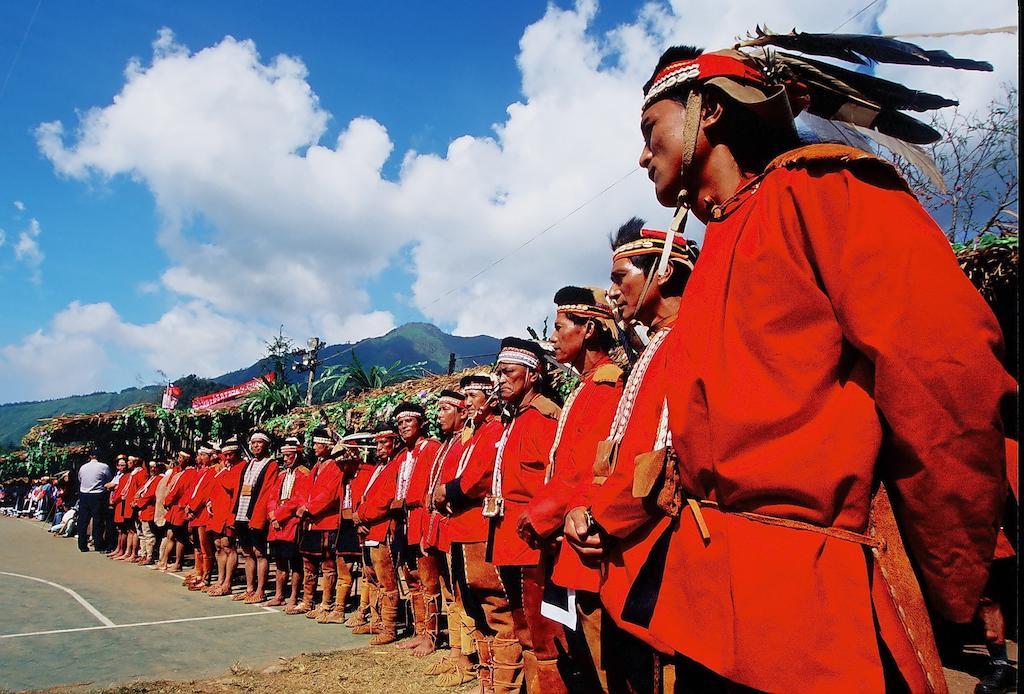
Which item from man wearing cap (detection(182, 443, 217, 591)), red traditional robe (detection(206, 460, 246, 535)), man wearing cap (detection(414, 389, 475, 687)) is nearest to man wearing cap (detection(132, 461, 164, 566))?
man wearing cap (detection(182, 443, 217, 591))

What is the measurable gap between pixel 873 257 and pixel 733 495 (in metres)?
0.47

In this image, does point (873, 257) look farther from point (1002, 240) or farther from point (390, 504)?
point (390, 504)

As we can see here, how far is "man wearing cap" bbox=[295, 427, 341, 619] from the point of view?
324 inches

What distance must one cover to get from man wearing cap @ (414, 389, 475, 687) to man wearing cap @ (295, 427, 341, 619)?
2194 millimetres

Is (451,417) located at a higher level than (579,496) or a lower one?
higher

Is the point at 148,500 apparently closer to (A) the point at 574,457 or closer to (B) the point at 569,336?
(B) the point at 569,336

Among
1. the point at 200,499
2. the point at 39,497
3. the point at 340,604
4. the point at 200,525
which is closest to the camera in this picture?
the point at 340,604

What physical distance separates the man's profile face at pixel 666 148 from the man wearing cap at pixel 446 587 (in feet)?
12.7

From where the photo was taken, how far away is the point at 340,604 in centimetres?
808

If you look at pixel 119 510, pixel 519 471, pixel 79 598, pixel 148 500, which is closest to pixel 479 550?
pixel 519 471

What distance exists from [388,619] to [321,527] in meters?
1.79

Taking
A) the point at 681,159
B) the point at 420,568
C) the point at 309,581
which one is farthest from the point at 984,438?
the point at 309,581

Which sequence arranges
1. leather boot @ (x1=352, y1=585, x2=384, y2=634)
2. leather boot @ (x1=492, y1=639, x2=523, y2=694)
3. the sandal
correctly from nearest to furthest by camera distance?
leather boot @ (x1=492, y1=639, x2=523, y2=694) → the sandal → leather boot @ (x1=352, y1=585, x2=384, y2=634)

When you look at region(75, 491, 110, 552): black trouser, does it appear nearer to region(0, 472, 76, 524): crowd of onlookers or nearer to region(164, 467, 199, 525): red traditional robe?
region(164, 467, 199, 525): red traditional robe
